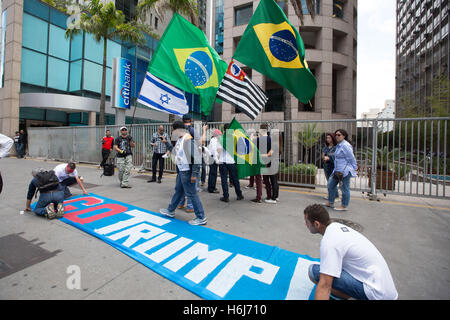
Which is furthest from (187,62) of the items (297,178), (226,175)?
(297,178)

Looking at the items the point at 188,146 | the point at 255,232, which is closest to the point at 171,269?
the point at 255,232

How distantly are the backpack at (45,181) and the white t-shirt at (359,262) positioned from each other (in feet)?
16.8

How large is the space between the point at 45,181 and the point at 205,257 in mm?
3741

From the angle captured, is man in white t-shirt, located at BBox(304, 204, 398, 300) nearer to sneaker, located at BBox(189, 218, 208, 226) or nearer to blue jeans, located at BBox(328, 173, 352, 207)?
sneaker, located at BBox(189, 218, 208, 226)

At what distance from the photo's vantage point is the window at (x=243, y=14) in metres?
25.0

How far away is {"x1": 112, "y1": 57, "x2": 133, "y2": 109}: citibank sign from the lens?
49.9 feet

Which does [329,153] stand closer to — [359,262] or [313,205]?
[313,205]

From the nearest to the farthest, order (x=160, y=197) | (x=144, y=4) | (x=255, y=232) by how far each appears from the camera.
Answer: (x=255, y=232) < (x=160, y=197) < (x=144, y=4)

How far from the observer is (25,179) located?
8430mm

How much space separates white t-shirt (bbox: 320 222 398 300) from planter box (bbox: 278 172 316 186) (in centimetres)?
602

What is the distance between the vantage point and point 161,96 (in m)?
5.66

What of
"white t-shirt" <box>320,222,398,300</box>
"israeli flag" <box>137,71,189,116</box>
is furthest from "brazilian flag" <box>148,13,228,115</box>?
"white t-shirt" <box>320,222,398,300</box>
